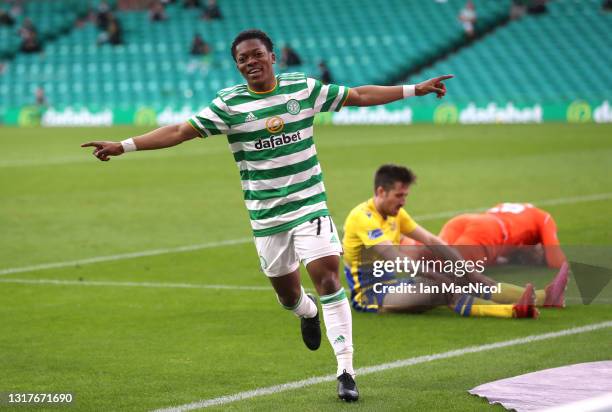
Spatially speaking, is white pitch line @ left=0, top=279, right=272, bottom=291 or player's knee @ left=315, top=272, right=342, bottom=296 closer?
player's knee @ left=315, top=272, right=342, bottom=296

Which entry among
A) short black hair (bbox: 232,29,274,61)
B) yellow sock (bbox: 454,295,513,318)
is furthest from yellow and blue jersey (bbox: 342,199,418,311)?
short black hair (bbox: 232,29,274,61)

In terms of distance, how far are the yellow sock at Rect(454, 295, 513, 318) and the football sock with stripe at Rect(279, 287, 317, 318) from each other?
2.09m

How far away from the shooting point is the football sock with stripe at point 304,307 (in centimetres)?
714

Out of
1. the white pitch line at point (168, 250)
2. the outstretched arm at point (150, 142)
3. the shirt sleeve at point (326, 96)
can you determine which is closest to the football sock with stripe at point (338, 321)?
the shirt sleeve at point (326, 96)

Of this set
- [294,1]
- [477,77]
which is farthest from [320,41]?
[477,77]

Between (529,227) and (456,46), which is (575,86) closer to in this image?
(456,46)

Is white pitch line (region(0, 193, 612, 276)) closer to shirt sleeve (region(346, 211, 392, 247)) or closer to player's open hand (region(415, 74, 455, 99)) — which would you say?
shirt sleeve (region(346, 211, 392, 247))

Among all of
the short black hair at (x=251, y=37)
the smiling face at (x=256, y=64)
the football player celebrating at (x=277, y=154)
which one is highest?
the short black hair at (x=251, y=37)

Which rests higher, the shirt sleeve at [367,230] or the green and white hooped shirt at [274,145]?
the green and white hooped shirt at [274,145]

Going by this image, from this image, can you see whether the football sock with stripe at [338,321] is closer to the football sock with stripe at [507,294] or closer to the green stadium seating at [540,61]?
the football sock with stripe at [507,294]

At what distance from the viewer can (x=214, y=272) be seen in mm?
11531

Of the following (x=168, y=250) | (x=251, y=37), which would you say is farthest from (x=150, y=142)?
(x=168, y=250)

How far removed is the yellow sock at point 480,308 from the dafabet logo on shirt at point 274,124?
303 cm

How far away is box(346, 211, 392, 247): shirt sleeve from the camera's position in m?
9.05
